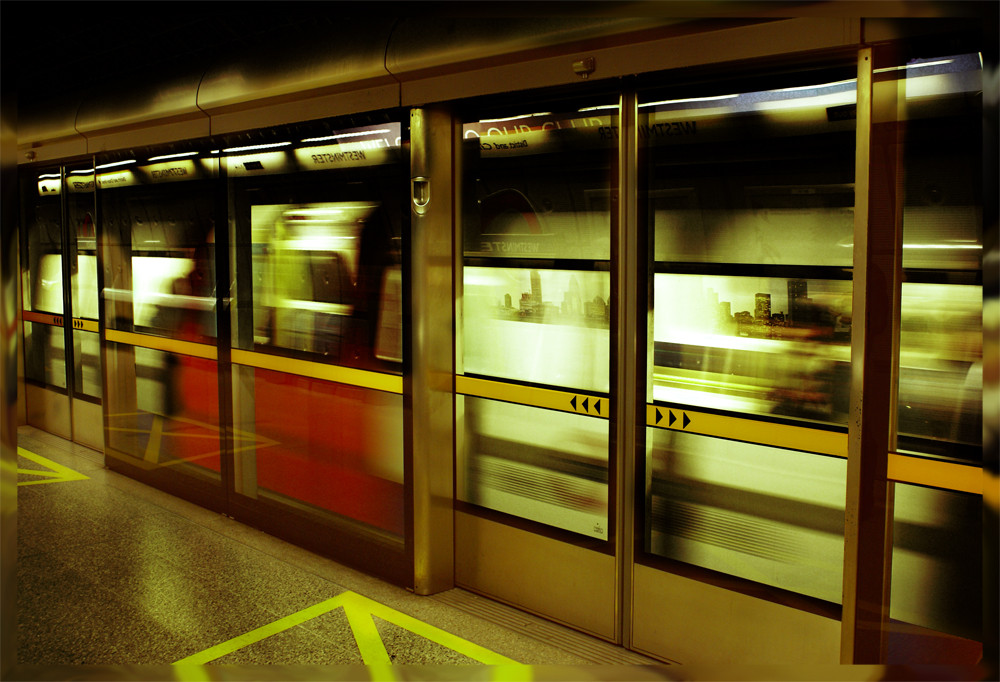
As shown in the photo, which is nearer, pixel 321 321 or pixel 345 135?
pixel 345 135

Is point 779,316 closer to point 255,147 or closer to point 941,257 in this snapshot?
point 941,257

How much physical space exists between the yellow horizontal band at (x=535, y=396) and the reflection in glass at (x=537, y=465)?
108mm

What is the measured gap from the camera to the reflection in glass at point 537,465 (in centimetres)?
362

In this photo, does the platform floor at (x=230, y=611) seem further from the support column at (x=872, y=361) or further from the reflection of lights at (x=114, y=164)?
the reflection of lights at (x=114, y=164)

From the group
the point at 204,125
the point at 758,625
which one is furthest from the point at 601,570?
the point at 204,125

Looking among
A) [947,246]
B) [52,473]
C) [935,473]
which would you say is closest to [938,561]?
[935,473]

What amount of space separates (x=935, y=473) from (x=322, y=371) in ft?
10.2

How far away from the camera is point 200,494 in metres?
5.31

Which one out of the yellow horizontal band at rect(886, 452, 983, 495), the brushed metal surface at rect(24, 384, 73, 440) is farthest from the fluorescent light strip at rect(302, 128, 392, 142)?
the brushed metal surface at rect(24, 384, 73, 440)

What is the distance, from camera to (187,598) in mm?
3908

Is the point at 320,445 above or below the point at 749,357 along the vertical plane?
below

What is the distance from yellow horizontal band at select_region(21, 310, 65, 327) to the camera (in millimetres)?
7067

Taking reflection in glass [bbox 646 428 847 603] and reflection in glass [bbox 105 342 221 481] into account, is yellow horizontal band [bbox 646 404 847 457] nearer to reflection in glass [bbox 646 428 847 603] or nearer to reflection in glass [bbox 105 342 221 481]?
reflection in glass [bbox 646 428 847 603]

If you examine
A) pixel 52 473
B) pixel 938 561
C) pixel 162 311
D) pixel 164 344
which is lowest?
pixel 52 473
